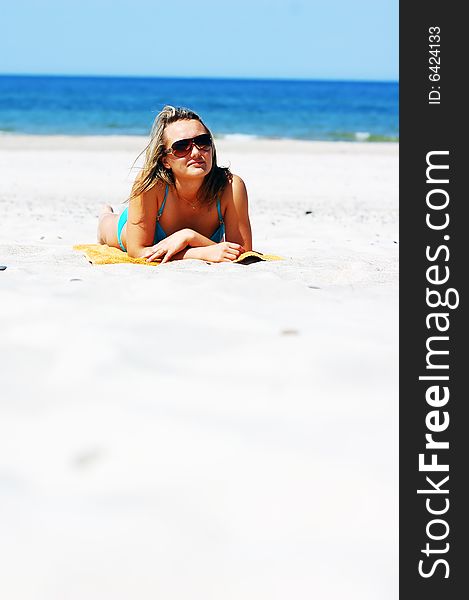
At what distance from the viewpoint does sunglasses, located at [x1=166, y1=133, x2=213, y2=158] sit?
13.8 feet

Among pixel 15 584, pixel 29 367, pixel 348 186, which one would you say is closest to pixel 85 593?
pixel 15 584

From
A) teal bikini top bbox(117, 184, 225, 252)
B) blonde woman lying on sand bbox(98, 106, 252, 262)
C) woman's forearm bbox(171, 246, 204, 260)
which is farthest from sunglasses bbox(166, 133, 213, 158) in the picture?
woman's forearm bbox(171, 246, 204, 260)

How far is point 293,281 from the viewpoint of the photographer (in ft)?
11.2

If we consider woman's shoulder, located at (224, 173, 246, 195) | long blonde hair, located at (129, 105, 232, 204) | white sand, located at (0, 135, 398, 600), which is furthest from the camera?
woman's shoulder, located at (224, 173, 246, 195)

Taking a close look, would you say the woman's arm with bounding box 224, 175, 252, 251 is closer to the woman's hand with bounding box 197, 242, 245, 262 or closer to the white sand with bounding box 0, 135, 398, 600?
the woman's hand with bounding box 197, 242, 245, 262

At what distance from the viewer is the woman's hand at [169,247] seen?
415cm

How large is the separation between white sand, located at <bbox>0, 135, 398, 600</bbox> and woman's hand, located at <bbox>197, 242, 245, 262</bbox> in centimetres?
51

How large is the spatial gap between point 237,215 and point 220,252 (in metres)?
0.54

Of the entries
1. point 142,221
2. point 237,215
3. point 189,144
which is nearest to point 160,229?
point 142,221

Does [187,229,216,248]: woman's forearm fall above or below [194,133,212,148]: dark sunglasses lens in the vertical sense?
below

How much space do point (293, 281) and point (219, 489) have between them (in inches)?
72.4

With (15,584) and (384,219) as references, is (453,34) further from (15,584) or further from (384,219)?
(384,219)

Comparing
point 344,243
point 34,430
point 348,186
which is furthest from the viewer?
point 348,186

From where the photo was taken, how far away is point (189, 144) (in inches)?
166
